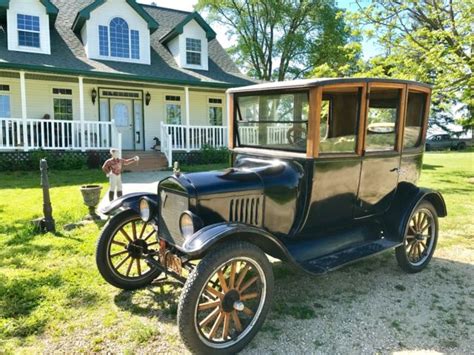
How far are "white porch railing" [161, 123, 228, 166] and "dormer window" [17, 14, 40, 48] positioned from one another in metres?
5.38

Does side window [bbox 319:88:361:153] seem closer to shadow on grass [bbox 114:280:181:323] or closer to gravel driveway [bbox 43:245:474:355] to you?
gravel driveway [bbox 43:245:474:355]

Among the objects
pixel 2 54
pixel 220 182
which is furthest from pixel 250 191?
pixel 2 54

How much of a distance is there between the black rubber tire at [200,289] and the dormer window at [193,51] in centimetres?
1572

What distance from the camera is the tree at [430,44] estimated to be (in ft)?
33.5

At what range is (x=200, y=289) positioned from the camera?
271 cm

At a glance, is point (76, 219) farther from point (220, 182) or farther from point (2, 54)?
point (2, 54)

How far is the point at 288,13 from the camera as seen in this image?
28.5m

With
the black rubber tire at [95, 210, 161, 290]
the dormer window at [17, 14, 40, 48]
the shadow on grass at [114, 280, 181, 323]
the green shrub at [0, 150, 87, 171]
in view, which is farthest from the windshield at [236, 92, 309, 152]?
the dormer window at [17, 14, 40, 48]

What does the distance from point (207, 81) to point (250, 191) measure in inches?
522

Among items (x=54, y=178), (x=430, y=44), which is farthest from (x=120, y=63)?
(x=430, y=44)

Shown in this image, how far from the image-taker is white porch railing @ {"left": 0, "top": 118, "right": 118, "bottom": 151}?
12.5 m

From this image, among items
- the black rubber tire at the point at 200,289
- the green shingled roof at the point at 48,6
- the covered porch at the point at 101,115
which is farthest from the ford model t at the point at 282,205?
the green shingled roof at the point at 48,6

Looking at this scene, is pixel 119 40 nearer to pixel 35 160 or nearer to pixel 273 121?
pixel 35 160

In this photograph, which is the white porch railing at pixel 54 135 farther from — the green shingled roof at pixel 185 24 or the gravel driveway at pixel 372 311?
the gravel driveway at pixel 372 311
